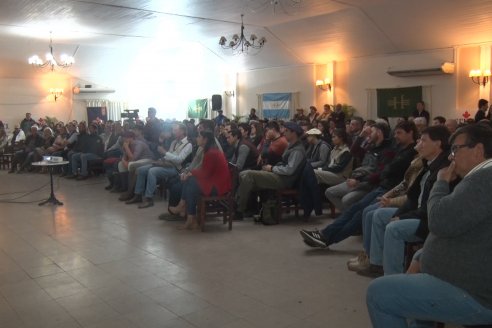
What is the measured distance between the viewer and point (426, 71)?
9953 mm

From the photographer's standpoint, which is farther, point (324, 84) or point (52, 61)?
point (52, 61)

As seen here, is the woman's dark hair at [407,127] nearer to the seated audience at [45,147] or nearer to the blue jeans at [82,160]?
the blue jeans at [82,160]

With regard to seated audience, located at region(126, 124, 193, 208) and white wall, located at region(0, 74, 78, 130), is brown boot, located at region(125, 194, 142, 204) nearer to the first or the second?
seated audience, located at region(126, 124, 193, 208)

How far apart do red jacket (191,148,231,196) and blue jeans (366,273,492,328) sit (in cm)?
326

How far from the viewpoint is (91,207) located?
255 inches

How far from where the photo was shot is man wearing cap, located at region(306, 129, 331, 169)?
589cm

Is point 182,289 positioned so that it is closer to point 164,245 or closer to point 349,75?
point 164,245

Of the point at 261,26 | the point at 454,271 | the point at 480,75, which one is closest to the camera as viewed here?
the point at 454,271

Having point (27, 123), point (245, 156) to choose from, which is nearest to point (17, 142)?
point (27, 123)

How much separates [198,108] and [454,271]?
50.7ft

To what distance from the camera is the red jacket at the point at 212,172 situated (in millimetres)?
4992

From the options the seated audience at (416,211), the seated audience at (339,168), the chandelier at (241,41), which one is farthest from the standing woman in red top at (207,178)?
the chandelier at (241,41)

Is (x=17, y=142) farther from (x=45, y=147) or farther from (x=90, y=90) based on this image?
(x=90, y=90)

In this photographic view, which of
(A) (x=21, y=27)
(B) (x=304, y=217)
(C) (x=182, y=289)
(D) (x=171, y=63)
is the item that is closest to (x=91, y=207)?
(B) (x=304, y=217)
